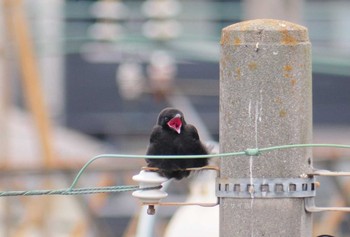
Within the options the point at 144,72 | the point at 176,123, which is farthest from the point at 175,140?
the point at 144,72

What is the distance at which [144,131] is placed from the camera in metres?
17.1

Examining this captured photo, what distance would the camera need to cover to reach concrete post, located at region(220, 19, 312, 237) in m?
3.83

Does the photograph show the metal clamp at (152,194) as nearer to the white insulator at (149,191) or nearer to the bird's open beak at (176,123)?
the white insulator at (149,191)

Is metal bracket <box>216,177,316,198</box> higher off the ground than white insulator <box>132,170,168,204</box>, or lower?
higher

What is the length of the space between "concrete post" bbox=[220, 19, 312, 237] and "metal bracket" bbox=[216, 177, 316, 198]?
13 millimetres

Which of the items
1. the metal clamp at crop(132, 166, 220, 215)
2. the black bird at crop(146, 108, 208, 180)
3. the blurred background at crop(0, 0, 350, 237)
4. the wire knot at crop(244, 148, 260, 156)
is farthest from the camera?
the blurred background at crop(0, 0, 350, 237)

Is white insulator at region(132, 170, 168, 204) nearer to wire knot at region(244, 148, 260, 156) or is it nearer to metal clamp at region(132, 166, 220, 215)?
metal clamp at region(132, 166, 220, 215)

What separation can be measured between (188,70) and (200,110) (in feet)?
1.82

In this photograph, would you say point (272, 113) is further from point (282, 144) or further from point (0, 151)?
point (0, 151)

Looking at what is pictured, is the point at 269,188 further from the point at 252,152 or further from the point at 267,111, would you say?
the point at 267,111

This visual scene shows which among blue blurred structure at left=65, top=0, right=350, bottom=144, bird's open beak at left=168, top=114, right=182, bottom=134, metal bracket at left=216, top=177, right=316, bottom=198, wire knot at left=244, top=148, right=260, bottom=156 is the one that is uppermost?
wire knot at left=244, top=148, right=260, bottom=156

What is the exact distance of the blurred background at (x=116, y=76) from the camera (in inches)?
472

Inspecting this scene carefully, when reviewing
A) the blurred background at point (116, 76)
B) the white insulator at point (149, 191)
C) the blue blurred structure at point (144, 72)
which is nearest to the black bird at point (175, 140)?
the white insulator at point (149, 191)

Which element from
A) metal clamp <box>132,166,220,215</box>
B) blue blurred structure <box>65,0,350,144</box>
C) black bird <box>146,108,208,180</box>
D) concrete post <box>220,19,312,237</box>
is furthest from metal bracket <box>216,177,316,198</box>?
blue blurred structure <box>65,0,350,144</box>
